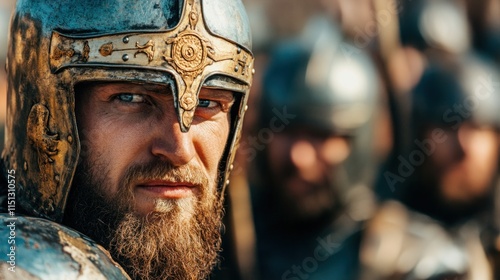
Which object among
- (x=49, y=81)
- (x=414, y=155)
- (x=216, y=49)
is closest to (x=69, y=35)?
(x=49, y=81)

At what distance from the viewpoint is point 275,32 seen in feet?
30.8

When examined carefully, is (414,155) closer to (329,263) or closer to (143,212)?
(329,263)

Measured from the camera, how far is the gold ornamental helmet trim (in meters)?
3.70

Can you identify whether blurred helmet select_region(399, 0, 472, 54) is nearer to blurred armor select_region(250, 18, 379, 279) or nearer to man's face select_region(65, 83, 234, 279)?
blurred armor select_region(250, 18, 379, 279)

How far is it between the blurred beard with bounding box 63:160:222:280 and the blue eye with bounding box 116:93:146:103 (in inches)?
8.3

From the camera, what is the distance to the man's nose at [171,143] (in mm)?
3805

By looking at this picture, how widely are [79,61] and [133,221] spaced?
0.55m

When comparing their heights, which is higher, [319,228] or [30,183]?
[30,183]

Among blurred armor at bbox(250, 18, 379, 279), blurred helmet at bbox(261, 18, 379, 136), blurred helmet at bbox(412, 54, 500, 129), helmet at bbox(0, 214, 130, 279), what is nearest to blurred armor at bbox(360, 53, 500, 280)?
blurred helmet at bbox(412, 54, 500, 129)

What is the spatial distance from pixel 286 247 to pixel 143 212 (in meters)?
4.35

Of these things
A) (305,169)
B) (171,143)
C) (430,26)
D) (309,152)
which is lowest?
(305,169)

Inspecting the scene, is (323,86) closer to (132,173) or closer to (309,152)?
(309,152)

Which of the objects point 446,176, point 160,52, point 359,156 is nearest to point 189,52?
point 160,52

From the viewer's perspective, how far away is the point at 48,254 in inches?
117
